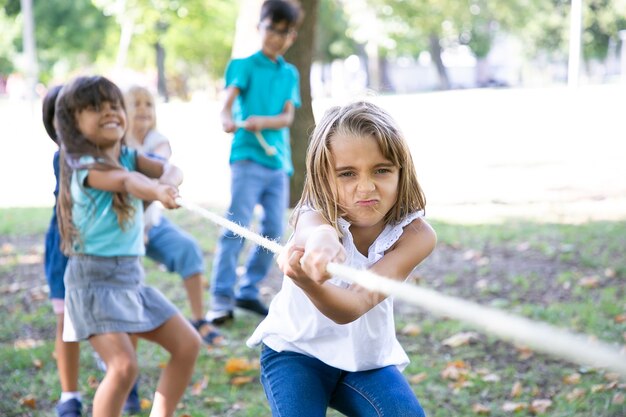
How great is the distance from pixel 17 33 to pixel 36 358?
41.5m

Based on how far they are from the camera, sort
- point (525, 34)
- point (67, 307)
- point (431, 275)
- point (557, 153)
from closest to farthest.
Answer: point (67, 307)
point (431, 275)
point (557, 153)
point (525, 34)

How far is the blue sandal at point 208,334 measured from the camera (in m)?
4.90

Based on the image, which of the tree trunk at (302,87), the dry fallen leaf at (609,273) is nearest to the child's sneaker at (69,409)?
the dry fallen leaf at (609,273)

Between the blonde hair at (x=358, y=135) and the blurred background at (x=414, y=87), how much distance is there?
26cm

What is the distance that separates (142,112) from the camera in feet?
15.9

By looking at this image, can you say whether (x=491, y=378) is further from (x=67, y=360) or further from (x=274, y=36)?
(x=274, y=36)

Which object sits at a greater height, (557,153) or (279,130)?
(279,130)

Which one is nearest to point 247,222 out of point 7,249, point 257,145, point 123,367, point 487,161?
point 257,145

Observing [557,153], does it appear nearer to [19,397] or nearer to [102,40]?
[19,397]

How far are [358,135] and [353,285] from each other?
43cm

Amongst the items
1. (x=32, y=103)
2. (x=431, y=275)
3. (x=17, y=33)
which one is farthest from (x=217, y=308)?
(x=17, y=33)

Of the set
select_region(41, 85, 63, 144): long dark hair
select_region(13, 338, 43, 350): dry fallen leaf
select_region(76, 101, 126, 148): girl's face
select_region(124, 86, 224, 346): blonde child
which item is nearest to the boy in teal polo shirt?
select_region(124, 86, 224, 346): blonde child

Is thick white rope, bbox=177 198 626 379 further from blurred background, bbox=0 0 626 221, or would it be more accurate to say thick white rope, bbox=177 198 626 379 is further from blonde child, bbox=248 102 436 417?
blurred background, bbox=0 0 626 221

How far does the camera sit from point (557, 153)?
14406mm
